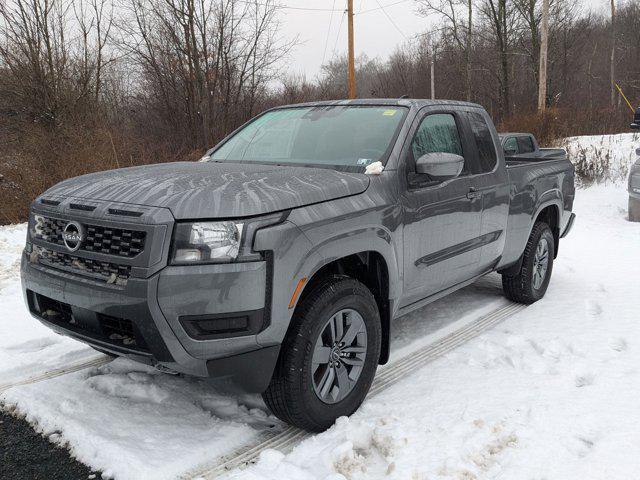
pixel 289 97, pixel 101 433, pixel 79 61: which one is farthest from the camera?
pixel 289 97

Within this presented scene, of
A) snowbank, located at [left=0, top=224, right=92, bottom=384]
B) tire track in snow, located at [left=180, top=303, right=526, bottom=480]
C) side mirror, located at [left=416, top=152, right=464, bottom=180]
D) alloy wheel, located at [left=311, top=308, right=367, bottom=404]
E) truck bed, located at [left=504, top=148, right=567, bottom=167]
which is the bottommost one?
tire track in snow, located at [left=180, top=303, right=526, bottom=480]

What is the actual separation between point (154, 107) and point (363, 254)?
17516 mm

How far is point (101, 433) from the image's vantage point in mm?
2762

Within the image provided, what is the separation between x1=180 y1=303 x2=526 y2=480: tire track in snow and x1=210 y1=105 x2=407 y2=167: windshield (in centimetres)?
139

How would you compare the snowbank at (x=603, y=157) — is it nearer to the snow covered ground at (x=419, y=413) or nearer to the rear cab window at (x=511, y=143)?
the rear cab window at (x=511, y=143)

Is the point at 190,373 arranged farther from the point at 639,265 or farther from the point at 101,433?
the point at 639,265

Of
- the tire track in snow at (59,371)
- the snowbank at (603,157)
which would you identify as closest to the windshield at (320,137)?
the tire track in snow at (59,371)

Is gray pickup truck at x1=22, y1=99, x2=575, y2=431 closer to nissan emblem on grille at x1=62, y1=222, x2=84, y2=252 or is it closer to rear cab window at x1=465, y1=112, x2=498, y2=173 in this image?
nissan emblem on grille at x1=62, y1=222, x2=84, y2=252

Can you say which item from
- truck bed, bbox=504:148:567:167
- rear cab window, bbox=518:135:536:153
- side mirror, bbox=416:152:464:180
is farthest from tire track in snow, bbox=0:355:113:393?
rear cab window, bbox=518:135:536:153

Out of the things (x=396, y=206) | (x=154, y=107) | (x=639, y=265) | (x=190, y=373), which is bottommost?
(x=639, y=265)

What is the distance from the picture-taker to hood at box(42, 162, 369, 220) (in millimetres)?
2402

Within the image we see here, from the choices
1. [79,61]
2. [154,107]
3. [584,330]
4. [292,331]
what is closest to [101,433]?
[292,331]

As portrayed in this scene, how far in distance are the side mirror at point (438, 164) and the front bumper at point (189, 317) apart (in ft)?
4.54

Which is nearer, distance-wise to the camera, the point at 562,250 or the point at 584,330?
the point at 584,330
